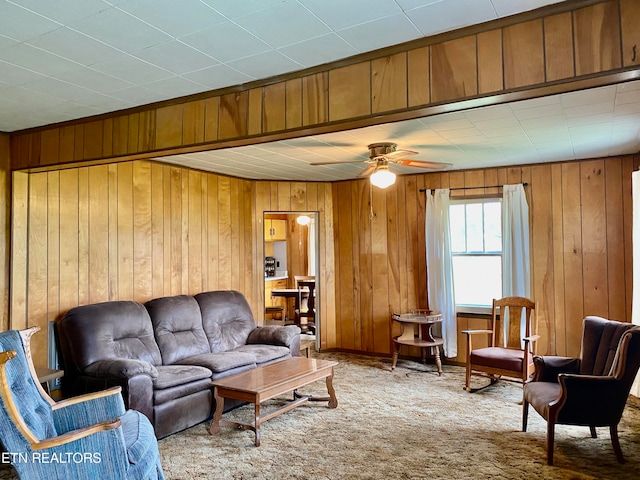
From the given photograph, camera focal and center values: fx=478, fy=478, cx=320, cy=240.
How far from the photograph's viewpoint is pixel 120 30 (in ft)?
7.20

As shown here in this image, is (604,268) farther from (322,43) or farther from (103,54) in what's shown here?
(103,54)

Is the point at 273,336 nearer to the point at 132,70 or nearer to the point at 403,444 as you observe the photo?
the point at 403,444

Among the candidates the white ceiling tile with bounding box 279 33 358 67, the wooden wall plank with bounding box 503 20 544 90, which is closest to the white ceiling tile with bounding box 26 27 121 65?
the white ceiling tile with bounding box 279 33 358 67

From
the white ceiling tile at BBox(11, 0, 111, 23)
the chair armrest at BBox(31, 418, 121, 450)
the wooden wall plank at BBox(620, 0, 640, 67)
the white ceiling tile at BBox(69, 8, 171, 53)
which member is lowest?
→ the chair armrest at BBox(31, 418, 121, 450)

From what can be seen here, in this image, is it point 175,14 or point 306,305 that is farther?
point 306,305

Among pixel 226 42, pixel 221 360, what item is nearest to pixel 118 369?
pixel 221 360

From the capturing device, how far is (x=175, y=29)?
2178 millimetres

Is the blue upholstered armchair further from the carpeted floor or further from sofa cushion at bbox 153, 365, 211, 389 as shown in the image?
sofa cushion at bbox 153, 365, 211, 389

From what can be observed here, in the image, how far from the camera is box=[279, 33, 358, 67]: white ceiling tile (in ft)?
7.59

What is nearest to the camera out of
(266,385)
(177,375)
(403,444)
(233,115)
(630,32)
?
(630,32)

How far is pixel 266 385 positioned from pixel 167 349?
4.46ft

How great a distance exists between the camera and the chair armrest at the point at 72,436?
2.23m

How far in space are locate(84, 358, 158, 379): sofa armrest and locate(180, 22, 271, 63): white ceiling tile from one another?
2.39 meters

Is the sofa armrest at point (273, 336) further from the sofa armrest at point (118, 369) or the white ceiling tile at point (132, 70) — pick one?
the white ceiling tile at point (132, 70)
